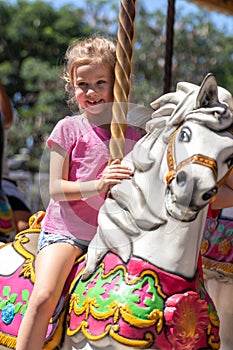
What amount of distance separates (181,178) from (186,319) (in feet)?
1.35

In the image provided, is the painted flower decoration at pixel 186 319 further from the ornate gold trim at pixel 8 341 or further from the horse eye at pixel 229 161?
Answer: the ornate gold trim at pixel 8 341

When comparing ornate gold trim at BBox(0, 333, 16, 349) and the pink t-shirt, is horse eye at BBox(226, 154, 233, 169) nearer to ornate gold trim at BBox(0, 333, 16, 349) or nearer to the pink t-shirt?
the pink t-shirt

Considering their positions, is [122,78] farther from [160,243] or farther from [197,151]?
[160,243]

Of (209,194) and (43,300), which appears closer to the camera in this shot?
(209,194)

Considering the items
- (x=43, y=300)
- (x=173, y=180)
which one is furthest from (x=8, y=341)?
(x=173, y=180)

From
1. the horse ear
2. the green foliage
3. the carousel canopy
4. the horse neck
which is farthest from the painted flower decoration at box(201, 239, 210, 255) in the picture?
the green foliage

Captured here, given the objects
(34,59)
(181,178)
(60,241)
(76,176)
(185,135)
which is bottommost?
(34,59)

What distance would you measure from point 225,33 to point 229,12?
1298cm

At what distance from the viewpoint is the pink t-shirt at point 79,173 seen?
2.29 meters

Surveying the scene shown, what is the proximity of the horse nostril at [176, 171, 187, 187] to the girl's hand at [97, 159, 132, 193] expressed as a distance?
20 centimetres

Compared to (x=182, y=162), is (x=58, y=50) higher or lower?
lower

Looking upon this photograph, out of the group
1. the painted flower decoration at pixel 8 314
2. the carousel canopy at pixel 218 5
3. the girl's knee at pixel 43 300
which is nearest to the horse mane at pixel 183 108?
the girl's knee at pixel 43 300

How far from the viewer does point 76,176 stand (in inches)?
90.7

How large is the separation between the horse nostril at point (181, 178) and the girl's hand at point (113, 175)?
0.65 feet
